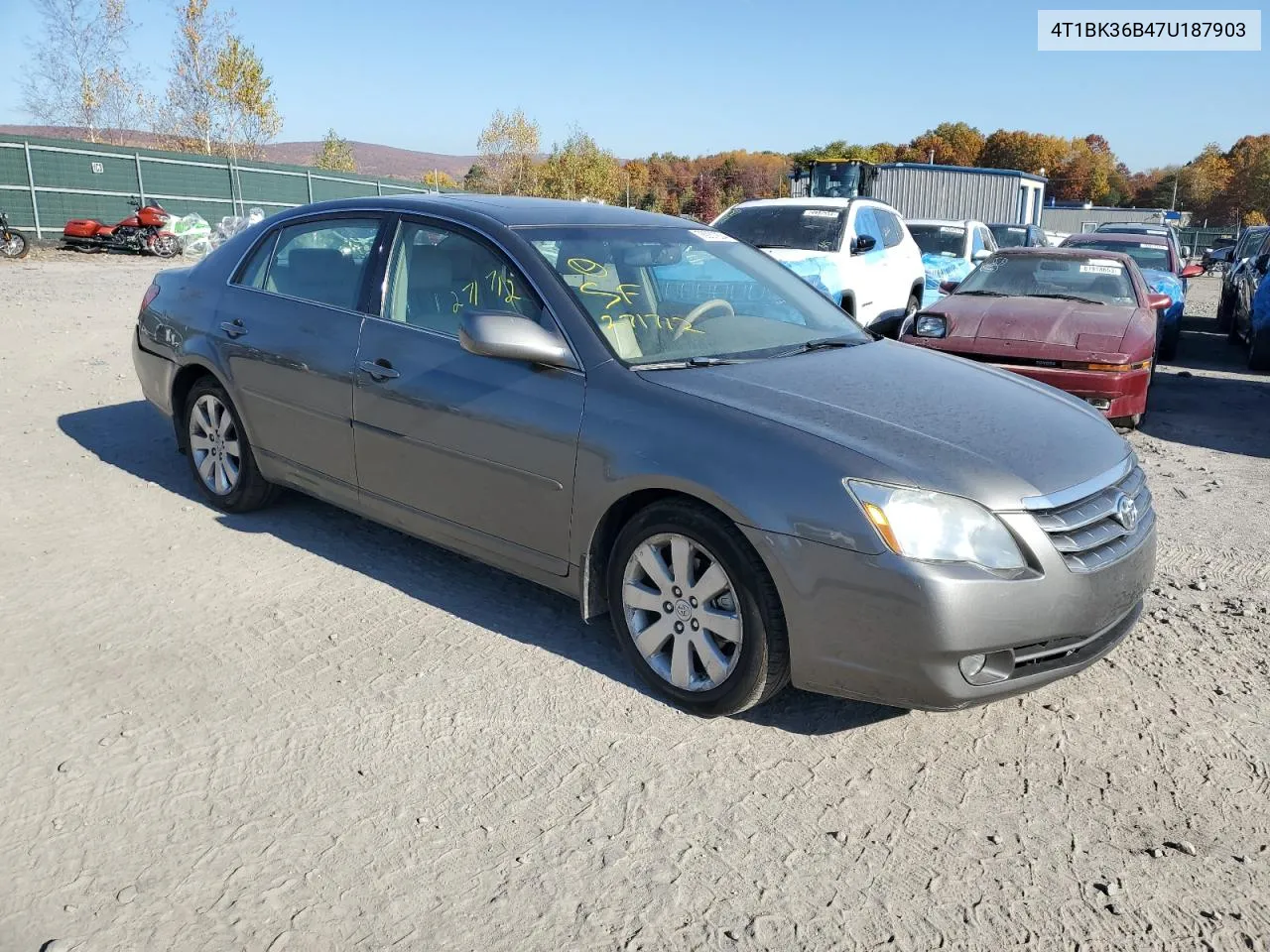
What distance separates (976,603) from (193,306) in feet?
13.9

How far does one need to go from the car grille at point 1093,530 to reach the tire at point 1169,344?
33.3ft

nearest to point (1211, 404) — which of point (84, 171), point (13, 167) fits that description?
point (13, 167)

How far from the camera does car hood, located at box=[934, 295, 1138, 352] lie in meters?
7.57

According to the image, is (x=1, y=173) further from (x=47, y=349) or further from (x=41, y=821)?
(x=41, y=821)

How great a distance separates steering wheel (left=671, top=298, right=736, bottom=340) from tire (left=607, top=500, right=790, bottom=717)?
92 centimetres

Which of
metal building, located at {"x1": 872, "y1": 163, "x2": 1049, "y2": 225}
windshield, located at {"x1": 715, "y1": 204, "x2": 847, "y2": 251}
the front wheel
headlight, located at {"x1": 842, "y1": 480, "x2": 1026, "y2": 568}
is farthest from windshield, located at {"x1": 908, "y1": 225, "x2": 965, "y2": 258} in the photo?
the front wheel

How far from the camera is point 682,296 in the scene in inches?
171

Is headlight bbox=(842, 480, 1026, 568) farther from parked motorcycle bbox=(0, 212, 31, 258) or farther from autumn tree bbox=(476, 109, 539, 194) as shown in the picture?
autumn tree bbox=(476, 109, 539, 194)

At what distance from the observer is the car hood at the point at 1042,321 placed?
757 cm

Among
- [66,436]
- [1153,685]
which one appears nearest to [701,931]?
[1153,685]

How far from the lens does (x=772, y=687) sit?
334cm

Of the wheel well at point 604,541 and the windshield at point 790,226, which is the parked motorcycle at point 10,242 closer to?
the windshield at point 790,226

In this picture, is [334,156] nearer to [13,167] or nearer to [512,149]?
[512,149]

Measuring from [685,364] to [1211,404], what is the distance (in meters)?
7.79
